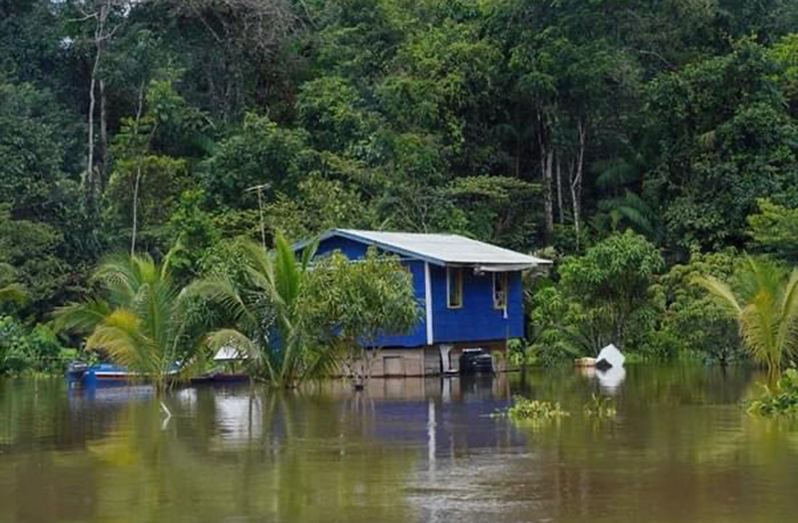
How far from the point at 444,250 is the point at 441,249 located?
0.39ft

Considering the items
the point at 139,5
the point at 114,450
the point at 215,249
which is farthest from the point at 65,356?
the point at 114,450

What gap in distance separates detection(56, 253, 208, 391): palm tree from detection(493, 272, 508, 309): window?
27.0 feet

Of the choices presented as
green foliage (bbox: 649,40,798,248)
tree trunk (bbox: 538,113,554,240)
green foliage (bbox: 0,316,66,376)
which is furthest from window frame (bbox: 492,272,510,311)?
green foliage (bbox: 0,316,66,376)

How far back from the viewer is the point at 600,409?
21.3 metres

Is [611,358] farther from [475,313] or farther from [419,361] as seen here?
[419,361]

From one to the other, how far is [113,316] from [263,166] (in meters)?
13.9

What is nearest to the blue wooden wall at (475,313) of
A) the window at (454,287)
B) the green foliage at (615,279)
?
the window at (454,287)

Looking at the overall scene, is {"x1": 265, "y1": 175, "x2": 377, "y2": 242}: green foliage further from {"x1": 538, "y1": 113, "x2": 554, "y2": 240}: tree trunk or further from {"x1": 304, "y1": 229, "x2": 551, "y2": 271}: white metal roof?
{"x1": 538, "y1": 113, "x2": 554, "y2": 240}: tree trunk

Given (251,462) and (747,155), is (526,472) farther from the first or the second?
(747,155)

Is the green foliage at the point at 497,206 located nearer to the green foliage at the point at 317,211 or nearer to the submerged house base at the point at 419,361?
the green foliage at the point at 317,211

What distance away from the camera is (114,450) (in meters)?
17.5

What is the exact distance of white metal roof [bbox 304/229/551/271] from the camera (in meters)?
31.3

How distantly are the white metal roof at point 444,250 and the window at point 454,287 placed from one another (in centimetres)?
46

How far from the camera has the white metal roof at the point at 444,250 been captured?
1233 inches
